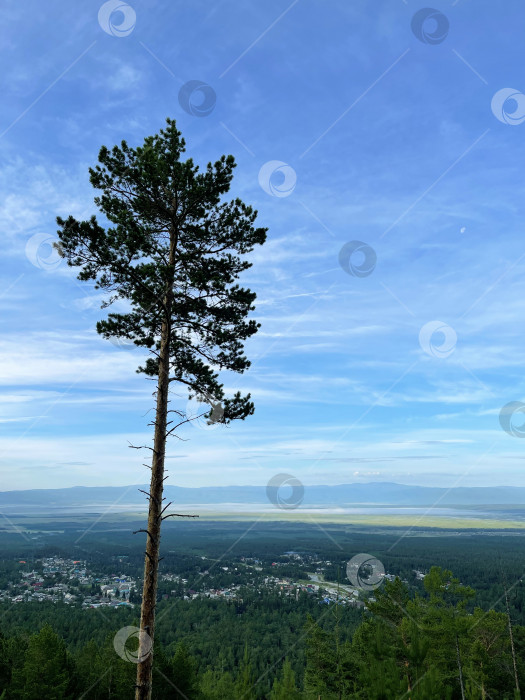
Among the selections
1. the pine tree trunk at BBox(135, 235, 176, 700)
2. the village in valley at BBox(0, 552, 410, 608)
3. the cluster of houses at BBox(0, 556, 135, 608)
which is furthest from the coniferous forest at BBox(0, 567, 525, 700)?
the cluster of houses at BBox(0, 556, 135, 608)

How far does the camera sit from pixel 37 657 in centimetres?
2684

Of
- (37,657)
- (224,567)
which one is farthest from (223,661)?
(224,567)

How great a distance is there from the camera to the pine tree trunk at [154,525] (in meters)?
11.5

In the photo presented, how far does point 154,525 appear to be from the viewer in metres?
12.0

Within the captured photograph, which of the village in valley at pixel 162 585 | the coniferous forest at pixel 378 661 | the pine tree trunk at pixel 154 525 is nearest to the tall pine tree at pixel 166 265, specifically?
the pine tree trunk at pixel 154 525

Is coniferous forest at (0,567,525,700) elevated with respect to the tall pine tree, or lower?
lower

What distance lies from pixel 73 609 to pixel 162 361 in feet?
357

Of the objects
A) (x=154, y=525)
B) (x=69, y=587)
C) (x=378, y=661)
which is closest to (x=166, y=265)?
(x=154, y=525)

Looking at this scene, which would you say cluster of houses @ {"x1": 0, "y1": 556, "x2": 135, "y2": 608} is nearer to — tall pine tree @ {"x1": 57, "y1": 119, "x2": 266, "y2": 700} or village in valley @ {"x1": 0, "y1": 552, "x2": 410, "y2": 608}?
village in valley @ {"x1": 0, "y1": 552, "x2": 410, "y2": 608}

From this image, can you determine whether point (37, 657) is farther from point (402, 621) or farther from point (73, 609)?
point (73, 609)

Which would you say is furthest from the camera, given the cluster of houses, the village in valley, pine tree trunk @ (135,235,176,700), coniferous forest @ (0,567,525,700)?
the village in valley

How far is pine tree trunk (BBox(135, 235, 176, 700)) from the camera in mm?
11453

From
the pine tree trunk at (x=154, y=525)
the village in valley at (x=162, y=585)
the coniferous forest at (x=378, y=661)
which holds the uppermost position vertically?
the pine tree trunk at (x=154, y=525)

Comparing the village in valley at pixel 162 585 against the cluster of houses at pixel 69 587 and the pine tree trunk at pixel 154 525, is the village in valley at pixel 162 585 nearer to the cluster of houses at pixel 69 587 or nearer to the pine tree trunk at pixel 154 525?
the cluster of houses at pixel 69 587
